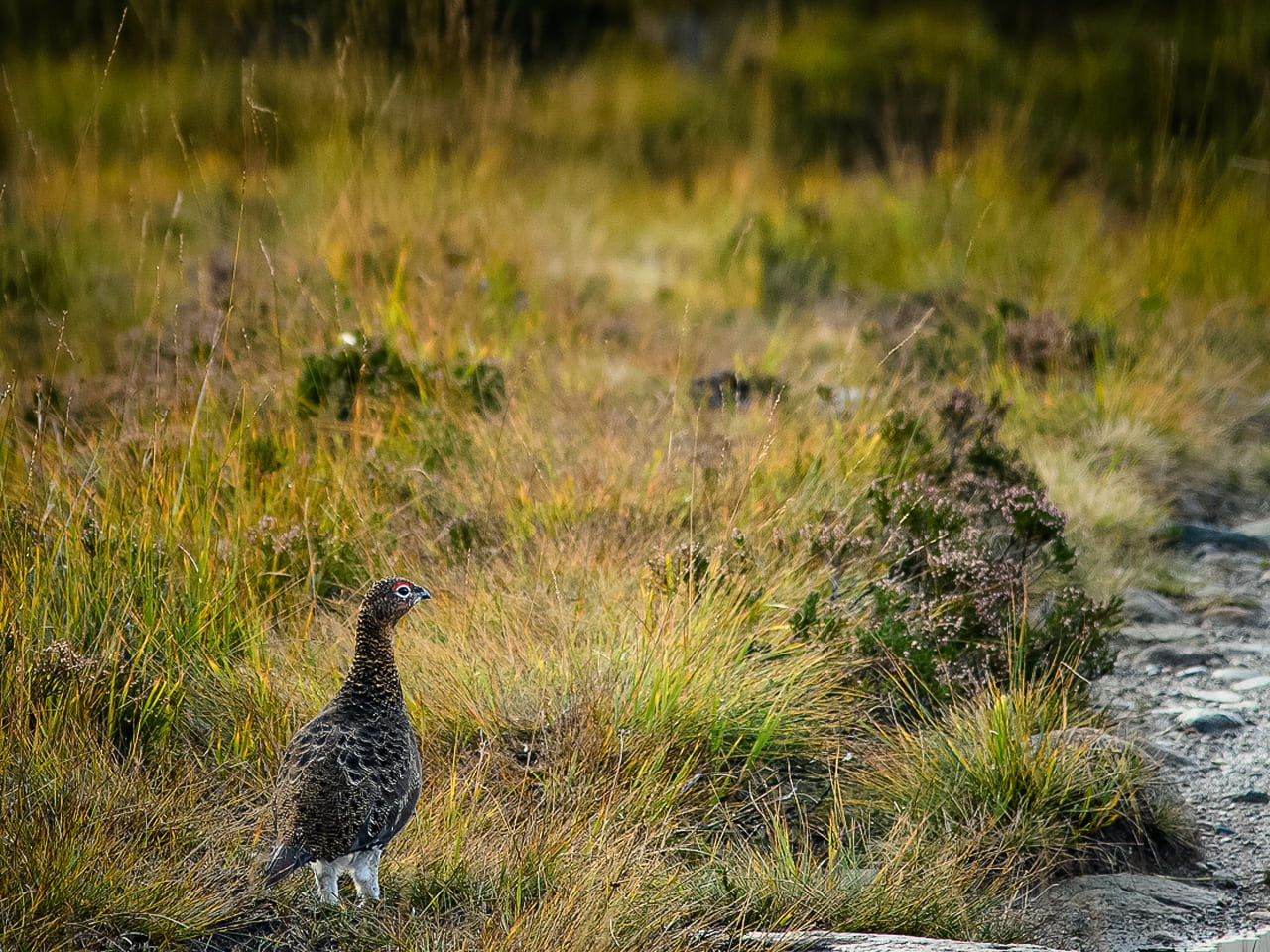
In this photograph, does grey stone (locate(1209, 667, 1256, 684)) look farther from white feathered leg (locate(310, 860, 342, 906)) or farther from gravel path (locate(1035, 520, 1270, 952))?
white feathered leg (locate(310, 860, 342, 906))

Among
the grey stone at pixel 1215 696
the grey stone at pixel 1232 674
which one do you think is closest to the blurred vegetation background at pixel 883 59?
the grey stone at pixel 1232 674

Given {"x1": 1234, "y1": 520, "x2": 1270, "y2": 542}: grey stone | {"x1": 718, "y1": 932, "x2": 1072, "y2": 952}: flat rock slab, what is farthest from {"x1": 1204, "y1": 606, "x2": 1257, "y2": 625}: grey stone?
{"x1": 718, "y1": 932, "x2": 1072, "y2": 952}: flat rock slab

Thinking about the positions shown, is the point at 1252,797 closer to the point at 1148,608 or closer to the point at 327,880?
the point at 1148,608

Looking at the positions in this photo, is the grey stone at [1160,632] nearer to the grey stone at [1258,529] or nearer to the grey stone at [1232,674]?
the grey stone at [1232,674]

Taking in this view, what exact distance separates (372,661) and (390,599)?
0.46 ft

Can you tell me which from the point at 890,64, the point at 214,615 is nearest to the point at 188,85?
the point at 890,64

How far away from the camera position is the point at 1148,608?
472cm

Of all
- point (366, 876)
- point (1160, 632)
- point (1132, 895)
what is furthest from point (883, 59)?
point (366, 876)

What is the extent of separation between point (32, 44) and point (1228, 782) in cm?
1436

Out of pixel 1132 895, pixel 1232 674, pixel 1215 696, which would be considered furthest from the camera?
pixel 1232 674

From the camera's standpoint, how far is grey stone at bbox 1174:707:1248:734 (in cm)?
390

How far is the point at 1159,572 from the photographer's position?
501 centimetres

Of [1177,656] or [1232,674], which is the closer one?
[1232,674]

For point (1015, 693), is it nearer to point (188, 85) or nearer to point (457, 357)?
point (457, 357)
